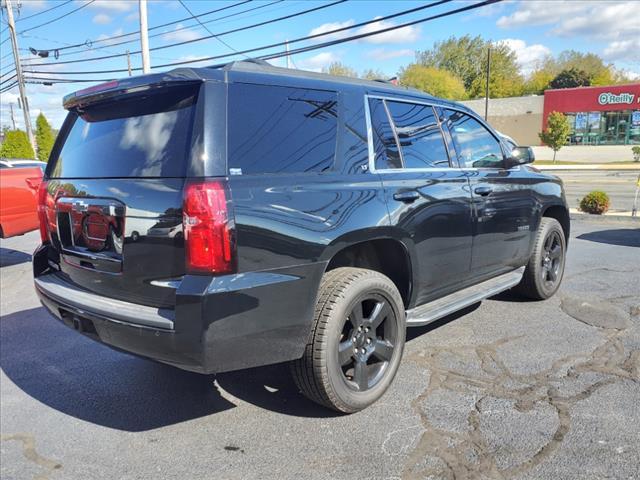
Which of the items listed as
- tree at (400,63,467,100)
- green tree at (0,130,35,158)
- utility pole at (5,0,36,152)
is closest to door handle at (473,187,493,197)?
green tree at (0,130,35,158)

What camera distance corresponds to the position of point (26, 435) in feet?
10.1

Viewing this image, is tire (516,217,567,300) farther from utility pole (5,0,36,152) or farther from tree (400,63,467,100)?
tree (400,63,467,100)

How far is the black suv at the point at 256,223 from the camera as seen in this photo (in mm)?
2451

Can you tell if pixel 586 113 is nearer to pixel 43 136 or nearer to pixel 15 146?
pixel 43 136

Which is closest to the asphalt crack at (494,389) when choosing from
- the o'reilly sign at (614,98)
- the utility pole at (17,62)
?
the utility pole at (17,62)

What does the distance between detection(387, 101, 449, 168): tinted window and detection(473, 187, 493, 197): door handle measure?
13.3 inches

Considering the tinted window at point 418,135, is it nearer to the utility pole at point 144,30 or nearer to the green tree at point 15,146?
the utility pole at point 144,30

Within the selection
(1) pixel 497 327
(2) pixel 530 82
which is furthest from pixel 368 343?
(2) pixel 530 82

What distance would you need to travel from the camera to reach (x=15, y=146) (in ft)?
82.4

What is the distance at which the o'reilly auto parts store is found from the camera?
4191 centimetres

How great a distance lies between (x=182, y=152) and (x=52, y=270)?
1.62 metres

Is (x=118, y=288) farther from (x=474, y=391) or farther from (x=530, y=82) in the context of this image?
(x=530, y=82)

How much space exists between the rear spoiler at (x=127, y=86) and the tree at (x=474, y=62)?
78.2 metres

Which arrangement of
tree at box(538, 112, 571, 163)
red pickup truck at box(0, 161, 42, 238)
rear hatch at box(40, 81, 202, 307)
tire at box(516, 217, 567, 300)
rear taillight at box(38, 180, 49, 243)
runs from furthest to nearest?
tree at box(538, 112, 571, 163) < red pickup truck at box(0, 161, 42, 238) < tire at box(516, 217, 567, 300) < rear taillight at box(38, 180, 49, 243) < rear hatch at box(40, 81, 202, 307)
